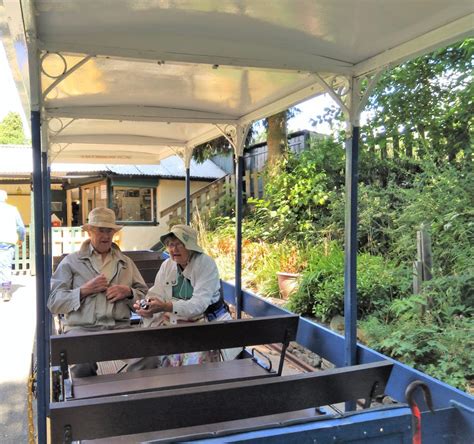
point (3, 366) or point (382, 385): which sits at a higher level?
point (382, 385)

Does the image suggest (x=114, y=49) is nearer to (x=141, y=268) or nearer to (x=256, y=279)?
(x=141, y=268)

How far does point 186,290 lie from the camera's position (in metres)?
3.47

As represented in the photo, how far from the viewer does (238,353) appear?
3.45m

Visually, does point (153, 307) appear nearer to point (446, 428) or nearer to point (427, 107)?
point (446, 428)

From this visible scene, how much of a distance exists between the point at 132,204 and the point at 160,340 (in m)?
14.1

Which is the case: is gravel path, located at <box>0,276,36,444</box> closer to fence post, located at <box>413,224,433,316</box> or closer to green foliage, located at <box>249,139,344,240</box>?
fence post, located at <box>413,224,433,316</box>

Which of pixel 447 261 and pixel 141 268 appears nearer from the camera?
pixel 447 261

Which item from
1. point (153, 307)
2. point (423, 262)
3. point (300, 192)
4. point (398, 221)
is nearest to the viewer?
point (153, 307)

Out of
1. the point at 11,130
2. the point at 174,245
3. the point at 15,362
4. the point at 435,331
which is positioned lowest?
the point at 15,362

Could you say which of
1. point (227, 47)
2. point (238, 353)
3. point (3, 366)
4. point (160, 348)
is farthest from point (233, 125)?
point (3, 366)

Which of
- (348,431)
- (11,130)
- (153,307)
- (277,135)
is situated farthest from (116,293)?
(11,130)

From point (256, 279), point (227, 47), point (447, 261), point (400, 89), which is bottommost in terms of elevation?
point (256, 279)

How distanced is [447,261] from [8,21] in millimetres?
4822

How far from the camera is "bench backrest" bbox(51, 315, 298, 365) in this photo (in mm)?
2664
